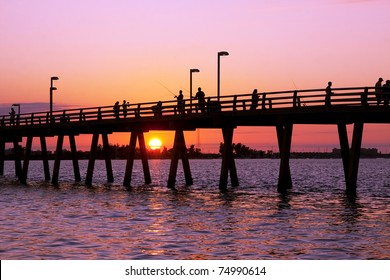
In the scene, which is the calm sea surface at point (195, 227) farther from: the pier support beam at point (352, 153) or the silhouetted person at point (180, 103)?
the silhouetted person at point (180, 103)

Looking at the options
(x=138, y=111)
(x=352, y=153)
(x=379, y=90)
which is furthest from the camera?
(x=138, y=111)

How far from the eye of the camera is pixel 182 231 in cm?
2717

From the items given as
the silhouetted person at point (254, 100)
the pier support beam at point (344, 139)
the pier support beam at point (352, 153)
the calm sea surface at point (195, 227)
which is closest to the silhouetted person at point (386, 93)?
the pier support beam at point (352, 153)

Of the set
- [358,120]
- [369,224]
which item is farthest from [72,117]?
[369,224]

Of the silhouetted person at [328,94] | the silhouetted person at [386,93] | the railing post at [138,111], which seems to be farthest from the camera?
the railing post at [138,111]

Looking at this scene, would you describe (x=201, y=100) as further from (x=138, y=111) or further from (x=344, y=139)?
(x=344, y=139)

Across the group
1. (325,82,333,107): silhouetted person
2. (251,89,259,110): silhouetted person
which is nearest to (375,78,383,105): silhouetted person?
(325,82,333,107): silhouetted person

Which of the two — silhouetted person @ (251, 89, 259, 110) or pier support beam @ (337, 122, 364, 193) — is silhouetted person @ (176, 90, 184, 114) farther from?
pier support beam @ (337, 122, 364, 193)

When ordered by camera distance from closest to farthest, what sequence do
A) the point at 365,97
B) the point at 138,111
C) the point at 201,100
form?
the point at 365,97 < the point at 201,100 < the point at 138,111

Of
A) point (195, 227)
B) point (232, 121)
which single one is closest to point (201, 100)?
point (232, 121)

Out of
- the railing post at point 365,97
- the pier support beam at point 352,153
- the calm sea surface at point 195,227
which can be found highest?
the railing post at point 365,97

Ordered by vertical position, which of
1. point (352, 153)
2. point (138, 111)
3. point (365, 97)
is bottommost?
point (352, 153)

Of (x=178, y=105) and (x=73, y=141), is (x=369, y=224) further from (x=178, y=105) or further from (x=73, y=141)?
(x=73, y=141)

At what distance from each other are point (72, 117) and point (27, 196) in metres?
10.6
